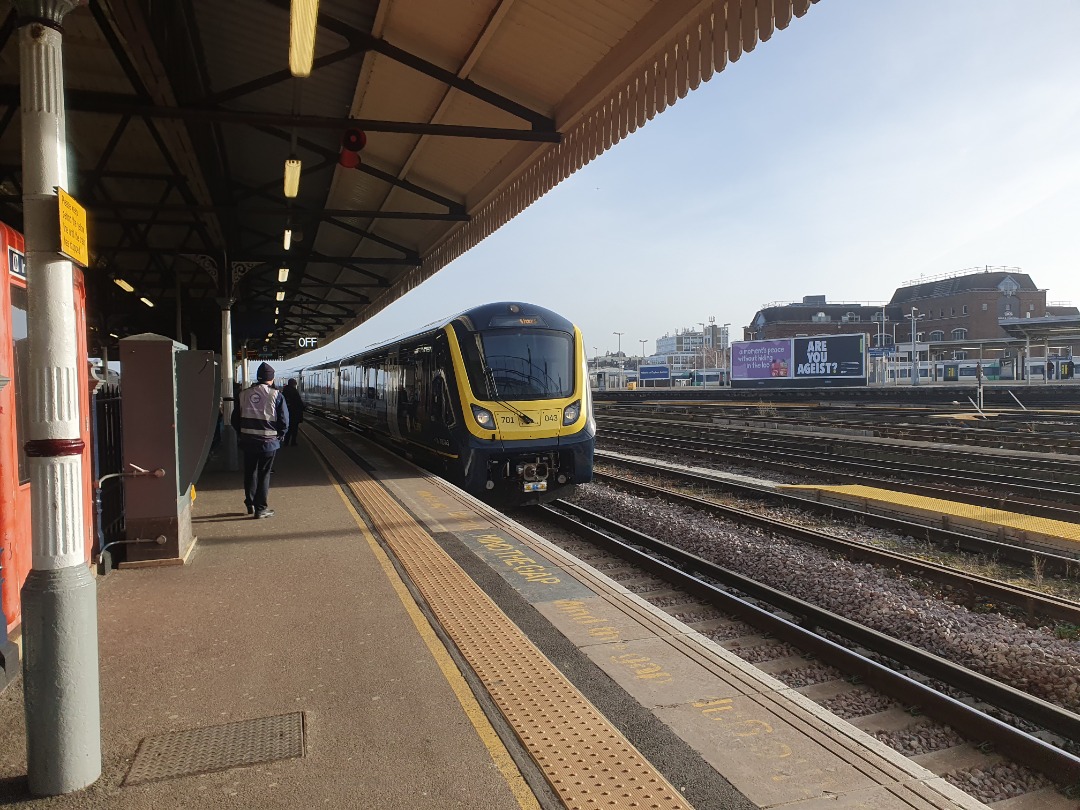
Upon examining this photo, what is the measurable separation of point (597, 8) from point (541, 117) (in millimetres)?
2271

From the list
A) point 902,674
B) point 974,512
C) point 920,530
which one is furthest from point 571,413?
point 902,674

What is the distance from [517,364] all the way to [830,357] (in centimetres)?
4788

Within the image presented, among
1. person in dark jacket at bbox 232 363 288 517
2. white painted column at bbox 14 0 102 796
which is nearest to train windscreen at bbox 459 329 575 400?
person in dark jacket at bbox 232 363 288 517

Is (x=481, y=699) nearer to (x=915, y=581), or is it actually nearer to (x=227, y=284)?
(x=915, y=581)

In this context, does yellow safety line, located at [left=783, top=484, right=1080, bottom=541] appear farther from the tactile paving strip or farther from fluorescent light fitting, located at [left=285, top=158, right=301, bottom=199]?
fluorescent light fitting, located at [left=285, top=158, right=301, bottom=199]

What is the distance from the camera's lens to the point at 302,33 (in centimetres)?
568

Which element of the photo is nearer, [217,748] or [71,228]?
[71,228]

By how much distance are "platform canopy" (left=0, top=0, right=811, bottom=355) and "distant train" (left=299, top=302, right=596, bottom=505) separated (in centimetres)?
222

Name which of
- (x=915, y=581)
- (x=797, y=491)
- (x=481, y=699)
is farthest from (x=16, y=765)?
(x=797, y=491)

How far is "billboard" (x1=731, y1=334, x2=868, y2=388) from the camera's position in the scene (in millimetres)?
51844

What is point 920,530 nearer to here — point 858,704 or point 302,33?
point 858,704

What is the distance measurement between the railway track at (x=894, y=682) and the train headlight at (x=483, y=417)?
10.0ft

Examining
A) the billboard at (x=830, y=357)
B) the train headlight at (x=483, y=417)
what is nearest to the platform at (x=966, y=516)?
the train headlight at (x=483, y=417)

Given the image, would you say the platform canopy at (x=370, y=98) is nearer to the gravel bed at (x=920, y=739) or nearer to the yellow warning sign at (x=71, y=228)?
the yellow warning sign at (x=71, y=228)
